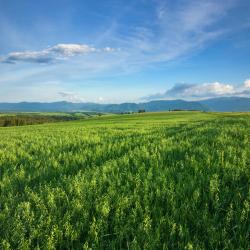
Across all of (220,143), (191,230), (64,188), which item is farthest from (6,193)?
(220,143)

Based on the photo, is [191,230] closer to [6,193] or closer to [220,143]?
[6,193]

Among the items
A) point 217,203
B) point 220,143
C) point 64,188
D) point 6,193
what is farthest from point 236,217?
point 220,143

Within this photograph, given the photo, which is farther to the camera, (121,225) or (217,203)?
(217,203)

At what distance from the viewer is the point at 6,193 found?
4992 millimetres

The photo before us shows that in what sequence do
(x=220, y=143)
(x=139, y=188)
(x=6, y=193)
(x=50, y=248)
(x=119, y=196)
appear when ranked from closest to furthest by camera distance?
1. (x=50, y=248)
2. (x=119, y=196)
3. (x=139, y=188)
4. (x=6, y=193)
5. (x=220, y=143)

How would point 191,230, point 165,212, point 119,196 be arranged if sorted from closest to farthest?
point 191,230
point 165,212
point 119,196

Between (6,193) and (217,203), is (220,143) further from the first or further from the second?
(6,193)

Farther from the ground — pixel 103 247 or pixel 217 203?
pixel 217 203

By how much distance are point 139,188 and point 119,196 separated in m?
0.53

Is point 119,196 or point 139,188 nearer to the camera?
point 119,196

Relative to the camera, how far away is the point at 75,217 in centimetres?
374

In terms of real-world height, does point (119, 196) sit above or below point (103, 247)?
above

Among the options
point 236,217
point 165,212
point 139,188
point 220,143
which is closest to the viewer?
point 236,217

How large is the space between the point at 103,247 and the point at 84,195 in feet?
4.29
